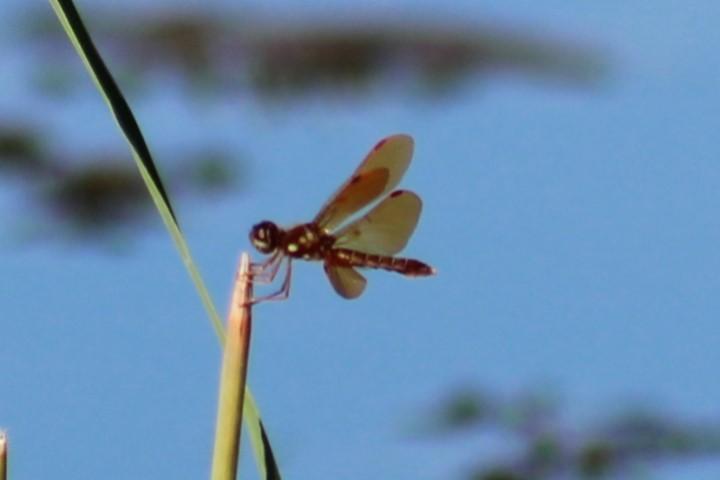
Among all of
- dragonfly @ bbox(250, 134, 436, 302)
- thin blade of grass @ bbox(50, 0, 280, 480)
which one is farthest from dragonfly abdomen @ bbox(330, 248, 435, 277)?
thin blade of grass @ bbox(50, 0, 280, 480)

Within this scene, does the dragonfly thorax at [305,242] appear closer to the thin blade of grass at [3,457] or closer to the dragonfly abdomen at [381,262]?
the dragonfly abdomen at [381,262]

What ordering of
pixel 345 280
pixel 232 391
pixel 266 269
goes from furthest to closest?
pixel 345 280 < pixel 266 269 < pixel 232 391

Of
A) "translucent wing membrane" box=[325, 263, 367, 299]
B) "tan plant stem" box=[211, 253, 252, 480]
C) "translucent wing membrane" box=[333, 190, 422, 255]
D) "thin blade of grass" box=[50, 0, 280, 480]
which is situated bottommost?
"tan plant stem" box=[211, 253, 252, 480]

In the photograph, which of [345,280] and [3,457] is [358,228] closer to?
[345,280]

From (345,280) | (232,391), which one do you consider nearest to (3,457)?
(232,391)

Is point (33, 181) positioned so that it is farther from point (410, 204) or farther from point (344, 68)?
point (410, 204)

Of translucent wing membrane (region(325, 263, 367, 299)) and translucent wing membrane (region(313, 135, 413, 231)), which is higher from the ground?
→ translucent wing membrane (region(313, 135, 413, 231))

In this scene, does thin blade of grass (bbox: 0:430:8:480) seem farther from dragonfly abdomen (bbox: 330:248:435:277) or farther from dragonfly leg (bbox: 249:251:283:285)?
dragonfly abdomen (bbox: 330:248:435:277)

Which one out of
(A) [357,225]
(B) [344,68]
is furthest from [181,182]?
(A) [357,225]
